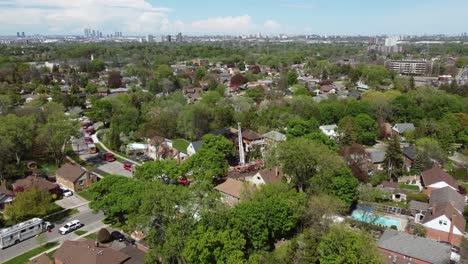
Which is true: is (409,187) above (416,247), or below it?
below

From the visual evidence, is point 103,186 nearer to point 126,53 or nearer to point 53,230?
point 53,230

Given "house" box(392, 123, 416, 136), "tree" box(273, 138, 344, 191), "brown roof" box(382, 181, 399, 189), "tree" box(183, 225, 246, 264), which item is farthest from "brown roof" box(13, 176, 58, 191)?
"house" box(392, 123, 416, 136)

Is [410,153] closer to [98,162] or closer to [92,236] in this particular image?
[92,236]

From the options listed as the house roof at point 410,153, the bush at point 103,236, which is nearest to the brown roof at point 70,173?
the bush at point 103,236

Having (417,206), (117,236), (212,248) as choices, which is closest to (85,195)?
(117,236)

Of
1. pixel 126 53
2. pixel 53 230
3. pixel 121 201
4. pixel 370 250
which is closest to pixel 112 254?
pixel 121 201
